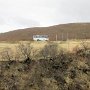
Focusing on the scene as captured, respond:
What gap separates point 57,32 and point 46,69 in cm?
4612

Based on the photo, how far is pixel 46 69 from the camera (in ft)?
195

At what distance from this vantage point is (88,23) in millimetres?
115375

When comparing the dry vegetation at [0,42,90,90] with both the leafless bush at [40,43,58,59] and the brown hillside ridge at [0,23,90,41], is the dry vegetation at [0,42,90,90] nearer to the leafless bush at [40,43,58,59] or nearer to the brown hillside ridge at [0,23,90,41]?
the leafless bush at [40,43,58,59]

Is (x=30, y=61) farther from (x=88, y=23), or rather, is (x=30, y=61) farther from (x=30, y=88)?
(x=88, y=23)

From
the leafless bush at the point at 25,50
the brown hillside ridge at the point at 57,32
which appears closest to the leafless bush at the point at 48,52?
the leafless bush at the point at 25,50

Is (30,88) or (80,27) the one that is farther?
(80,27)

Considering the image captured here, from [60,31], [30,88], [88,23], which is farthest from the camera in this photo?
[88,23]

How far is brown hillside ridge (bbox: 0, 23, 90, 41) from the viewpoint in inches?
3944

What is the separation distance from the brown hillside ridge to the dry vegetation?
35465 mm

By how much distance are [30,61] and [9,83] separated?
16.6 feet

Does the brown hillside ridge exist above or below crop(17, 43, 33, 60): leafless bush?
below

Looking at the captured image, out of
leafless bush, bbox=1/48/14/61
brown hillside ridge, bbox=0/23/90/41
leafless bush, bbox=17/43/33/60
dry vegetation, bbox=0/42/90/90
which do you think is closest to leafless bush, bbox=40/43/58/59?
dry vegetation, bbox=0/42/90/90

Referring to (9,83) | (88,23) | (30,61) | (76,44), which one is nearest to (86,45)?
(76,44)

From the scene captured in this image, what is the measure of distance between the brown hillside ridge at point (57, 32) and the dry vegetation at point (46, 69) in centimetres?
3547
